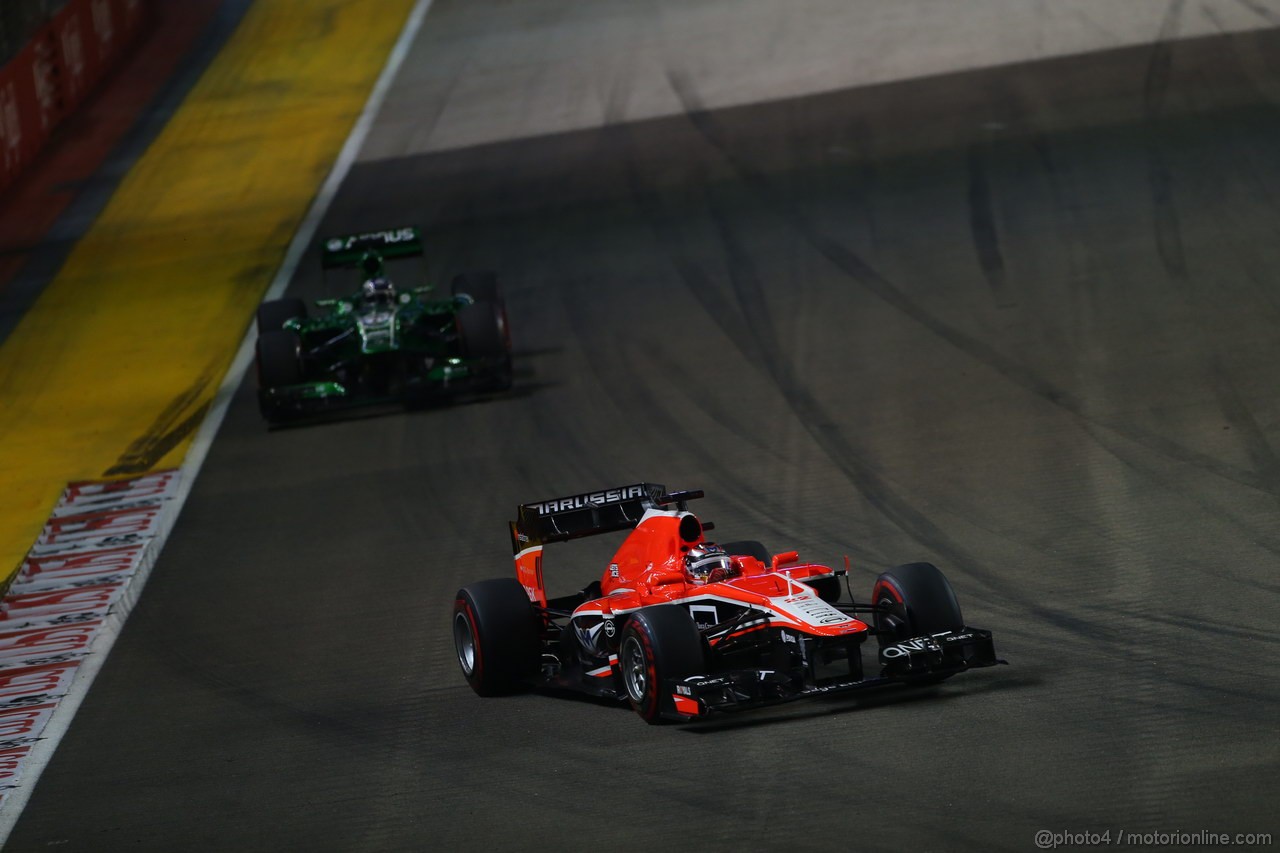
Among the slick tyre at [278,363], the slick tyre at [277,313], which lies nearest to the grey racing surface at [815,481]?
the slick tyre at [278,363]

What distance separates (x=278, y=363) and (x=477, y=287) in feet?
7.78

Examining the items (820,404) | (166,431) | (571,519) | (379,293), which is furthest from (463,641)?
(166,431)

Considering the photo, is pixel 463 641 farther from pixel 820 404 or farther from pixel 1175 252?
pixel 1175 252

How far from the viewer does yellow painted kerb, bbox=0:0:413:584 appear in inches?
720

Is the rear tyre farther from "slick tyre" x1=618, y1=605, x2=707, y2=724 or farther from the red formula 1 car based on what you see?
"slick tyre" x1=618, y1=605, x2=707, y2=724

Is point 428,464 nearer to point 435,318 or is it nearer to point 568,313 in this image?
point 435,318

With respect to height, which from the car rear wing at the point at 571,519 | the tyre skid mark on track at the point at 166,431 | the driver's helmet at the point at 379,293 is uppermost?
the car rear wing at the point at 571,519

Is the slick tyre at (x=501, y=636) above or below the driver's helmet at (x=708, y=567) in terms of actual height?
below

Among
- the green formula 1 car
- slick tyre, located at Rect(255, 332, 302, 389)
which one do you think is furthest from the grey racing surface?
slick tyre, located at Rect(255, 332, 302, 389)

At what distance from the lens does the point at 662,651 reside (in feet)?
31.6

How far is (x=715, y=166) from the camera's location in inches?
979

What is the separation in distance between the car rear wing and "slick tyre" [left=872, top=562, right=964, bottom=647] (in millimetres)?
1635

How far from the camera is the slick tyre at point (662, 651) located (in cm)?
963

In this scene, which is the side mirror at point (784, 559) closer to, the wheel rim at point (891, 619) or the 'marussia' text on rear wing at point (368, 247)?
the wheel rim at point (891, 619)
